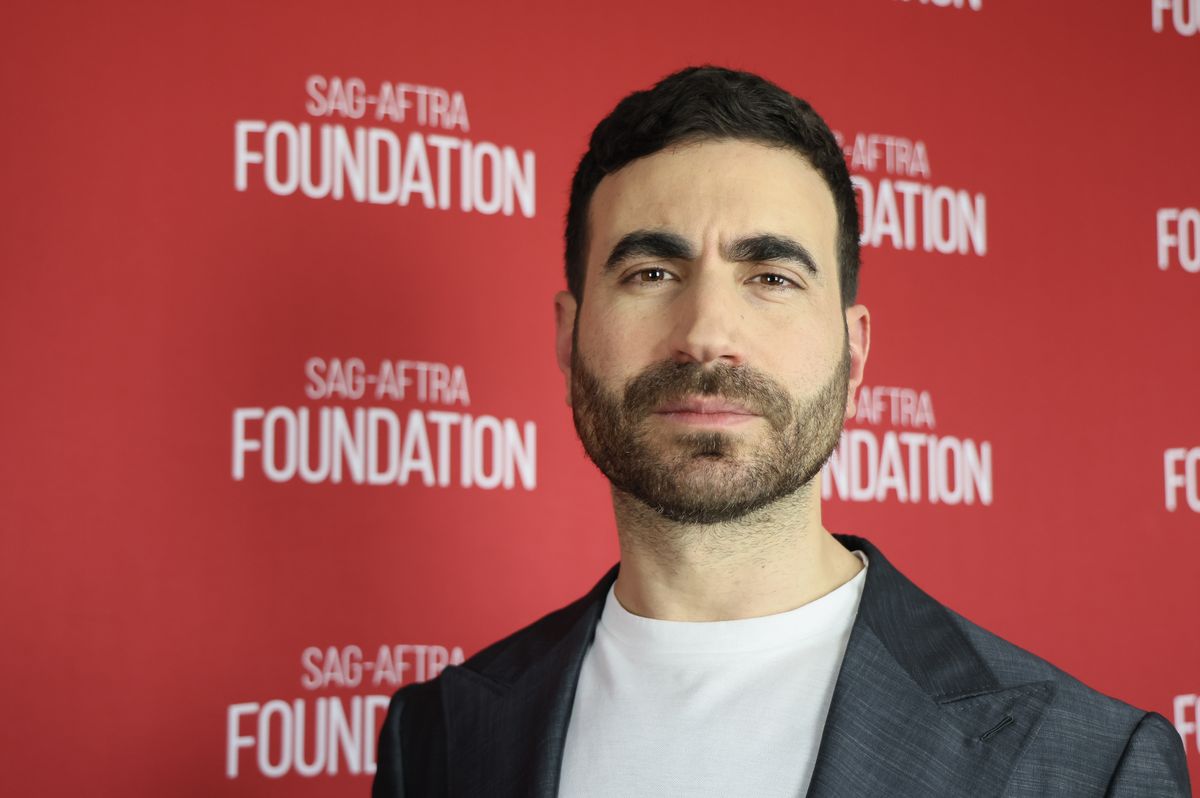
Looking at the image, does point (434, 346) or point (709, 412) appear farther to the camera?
point (434, 346)

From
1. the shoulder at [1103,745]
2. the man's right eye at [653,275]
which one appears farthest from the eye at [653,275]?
the shoulder at [1103,745]

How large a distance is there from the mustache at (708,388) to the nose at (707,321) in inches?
0.4

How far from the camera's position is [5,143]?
1.74 meters

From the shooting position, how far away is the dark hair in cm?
139

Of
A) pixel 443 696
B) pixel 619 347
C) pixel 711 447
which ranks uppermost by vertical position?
pixel 619 347

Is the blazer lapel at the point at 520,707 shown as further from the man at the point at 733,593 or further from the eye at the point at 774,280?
the eye at the point at 774,280

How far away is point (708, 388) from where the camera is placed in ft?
4.11

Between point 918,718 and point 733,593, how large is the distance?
0.23 meters

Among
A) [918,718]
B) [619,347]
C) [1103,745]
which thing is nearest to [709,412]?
[619,347]

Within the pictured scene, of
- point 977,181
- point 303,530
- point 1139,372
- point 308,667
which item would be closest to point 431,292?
point 303,530

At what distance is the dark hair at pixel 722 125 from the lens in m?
1.39

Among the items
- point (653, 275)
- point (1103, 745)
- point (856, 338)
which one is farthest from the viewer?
point (856, 338)

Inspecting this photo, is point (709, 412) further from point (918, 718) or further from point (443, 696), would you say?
point (443, 696)

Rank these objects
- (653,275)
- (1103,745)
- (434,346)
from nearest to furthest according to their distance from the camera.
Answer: (1103,745)
(653,275)
(434,346)
